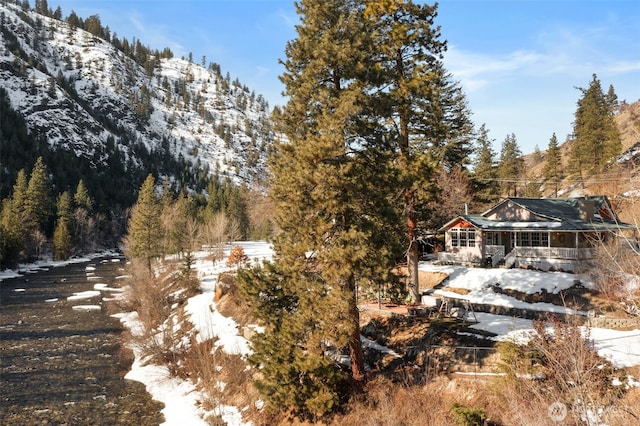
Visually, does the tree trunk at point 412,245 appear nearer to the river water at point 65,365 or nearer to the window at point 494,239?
the window at point 494,239

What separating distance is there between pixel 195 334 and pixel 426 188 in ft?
Result: 61.5

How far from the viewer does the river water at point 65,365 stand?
19328 millimetres

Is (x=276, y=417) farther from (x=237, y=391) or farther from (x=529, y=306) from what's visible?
(x=529, y=306)

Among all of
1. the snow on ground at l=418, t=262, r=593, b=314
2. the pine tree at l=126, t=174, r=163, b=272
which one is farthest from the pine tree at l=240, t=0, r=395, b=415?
the pine tree at l=126, t=174, r=163, b=272

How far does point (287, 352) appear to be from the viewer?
14.1m

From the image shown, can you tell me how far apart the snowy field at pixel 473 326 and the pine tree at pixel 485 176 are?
1376cm

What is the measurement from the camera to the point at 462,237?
3306cm

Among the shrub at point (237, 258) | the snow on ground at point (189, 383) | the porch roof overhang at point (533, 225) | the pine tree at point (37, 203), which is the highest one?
the pine tree at point (37, 203)

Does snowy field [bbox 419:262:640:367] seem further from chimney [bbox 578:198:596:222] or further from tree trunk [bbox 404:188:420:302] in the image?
chimney [bbox 578:198:596:222]

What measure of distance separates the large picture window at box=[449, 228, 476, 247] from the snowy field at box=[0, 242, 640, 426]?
11.7 ft

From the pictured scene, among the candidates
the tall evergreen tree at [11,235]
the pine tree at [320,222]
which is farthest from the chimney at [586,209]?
the tall evergreen tree at [11,235]

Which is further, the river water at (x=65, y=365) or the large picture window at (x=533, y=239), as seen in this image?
the large picture window at (x=533, y=239)

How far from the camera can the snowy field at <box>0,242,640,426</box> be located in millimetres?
16248

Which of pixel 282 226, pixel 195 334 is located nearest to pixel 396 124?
pixel 282 226
